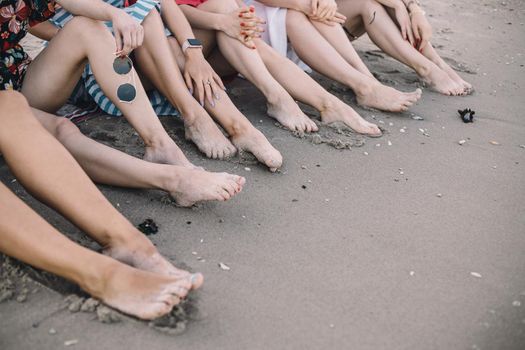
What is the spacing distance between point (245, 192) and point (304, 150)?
493 millimetres

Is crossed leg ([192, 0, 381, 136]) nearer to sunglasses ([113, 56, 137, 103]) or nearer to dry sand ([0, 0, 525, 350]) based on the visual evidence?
dry sand ([0, 0, 525, 350])

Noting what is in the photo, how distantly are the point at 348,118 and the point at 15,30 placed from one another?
1517 mm

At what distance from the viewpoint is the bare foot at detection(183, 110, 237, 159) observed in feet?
8.29

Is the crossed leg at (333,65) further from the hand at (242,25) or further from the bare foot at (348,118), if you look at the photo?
the hand at (242,25)

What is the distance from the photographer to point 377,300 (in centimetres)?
179

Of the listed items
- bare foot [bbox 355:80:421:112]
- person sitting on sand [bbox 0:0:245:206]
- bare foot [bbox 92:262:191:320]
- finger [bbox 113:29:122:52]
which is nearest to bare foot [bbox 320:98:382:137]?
bare foot [bbox 355:80:421:112]

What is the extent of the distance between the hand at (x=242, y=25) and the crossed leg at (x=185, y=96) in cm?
30

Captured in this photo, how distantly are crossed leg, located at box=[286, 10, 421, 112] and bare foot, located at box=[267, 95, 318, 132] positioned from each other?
410 mm

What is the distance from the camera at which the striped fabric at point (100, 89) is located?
8.05 ft

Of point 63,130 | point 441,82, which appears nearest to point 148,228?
point 63,130

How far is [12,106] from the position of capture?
1.75 meters

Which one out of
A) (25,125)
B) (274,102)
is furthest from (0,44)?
(274,102)

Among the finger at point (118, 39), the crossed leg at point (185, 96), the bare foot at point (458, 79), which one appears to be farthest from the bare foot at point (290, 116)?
the bare foot at point (458, 79)

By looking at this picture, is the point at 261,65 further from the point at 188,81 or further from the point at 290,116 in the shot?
the point at 188,81
